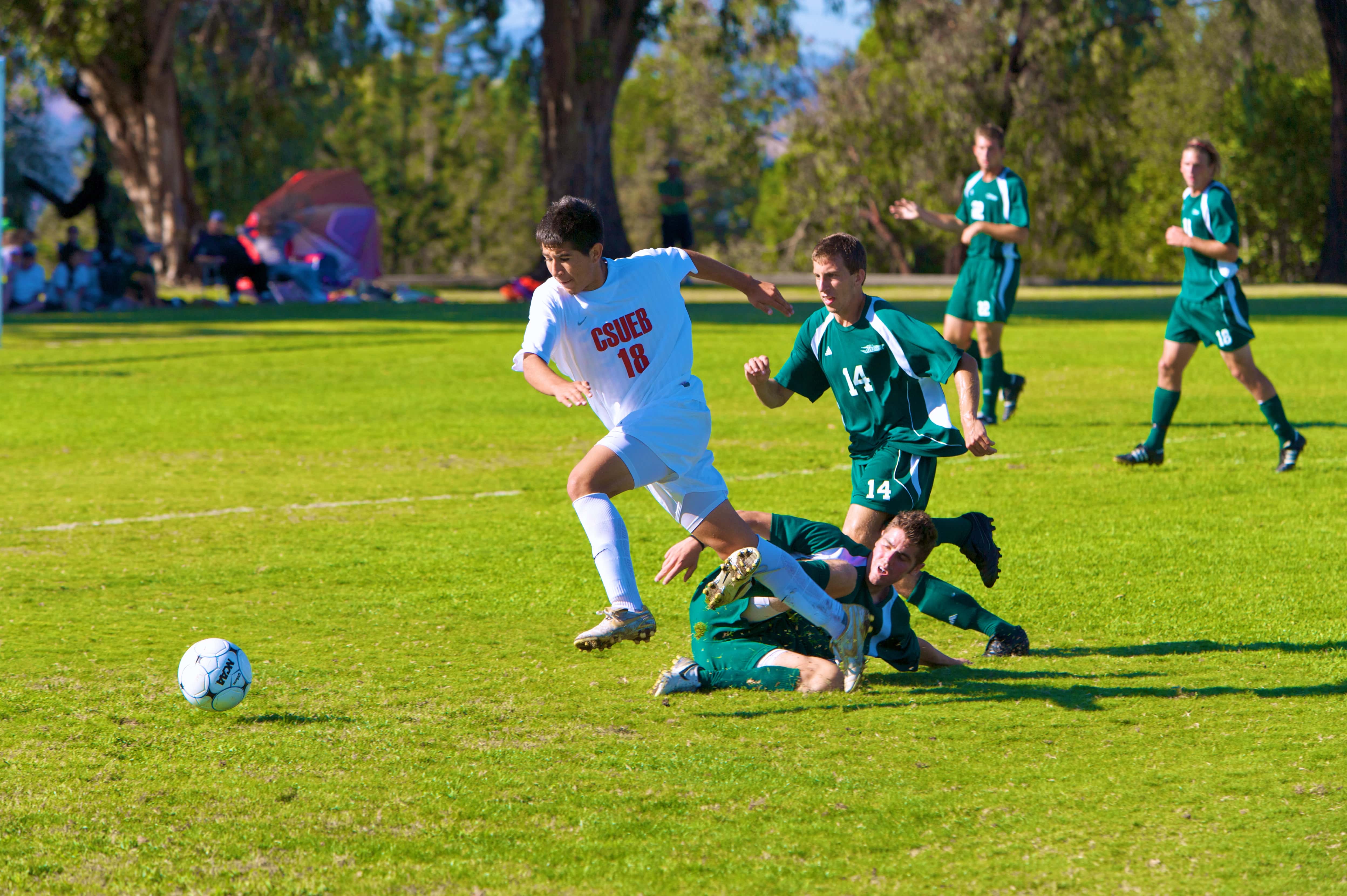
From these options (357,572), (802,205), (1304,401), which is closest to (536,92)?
(802,205)

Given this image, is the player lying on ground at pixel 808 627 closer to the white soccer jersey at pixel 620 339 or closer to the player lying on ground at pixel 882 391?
the player lying on ground at pixel 882 391

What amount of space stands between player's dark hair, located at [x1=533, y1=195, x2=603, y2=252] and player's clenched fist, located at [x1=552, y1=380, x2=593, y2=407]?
1.78 ft

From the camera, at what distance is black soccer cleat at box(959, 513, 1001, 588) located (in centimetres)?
558

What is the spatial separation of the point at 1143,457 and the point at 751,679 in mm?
5430

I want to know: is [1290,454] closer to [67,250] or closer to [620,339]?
[620,339]

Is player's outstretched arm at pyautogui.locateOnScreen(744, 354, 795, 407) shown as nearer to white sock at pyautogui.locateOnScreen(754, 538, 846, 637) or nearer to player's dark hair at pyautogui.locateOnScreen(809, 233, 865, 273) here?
player's dark hair at pyautogui.locateOnScreen(809, 233, 865, 273)

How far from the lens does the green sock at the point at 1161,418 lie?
982cm

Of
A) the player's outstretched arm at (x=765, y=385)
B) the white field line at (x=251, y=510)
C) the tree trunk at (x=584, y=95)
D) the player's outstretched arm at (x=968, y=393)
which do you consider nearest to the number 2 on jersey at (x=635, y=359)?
the player's outstretched arm at (x=765, y=385)

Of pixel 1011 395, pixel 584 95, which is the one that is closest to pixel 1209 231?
pixel 1011 395

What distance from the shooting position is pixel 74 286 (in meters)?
27.1

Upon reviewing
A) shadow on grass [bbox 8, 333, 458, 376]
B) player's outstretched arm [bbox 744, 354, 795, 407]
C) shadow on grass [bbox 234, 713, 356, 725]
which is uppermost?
player's outstretched arm [bbox 744, 354, 795, 407]

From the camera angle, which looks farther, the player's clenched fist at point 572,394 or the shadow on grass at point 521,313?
the shadow on grass at point 521,313

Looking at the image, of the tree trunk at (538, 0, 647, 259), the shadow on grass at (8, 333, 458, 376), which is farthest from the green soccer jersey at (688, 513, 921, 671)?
the tree trunk at (538, 0, 647, 259)

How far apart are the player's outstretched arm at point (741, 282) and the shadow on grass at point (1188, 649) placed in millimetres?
1645
